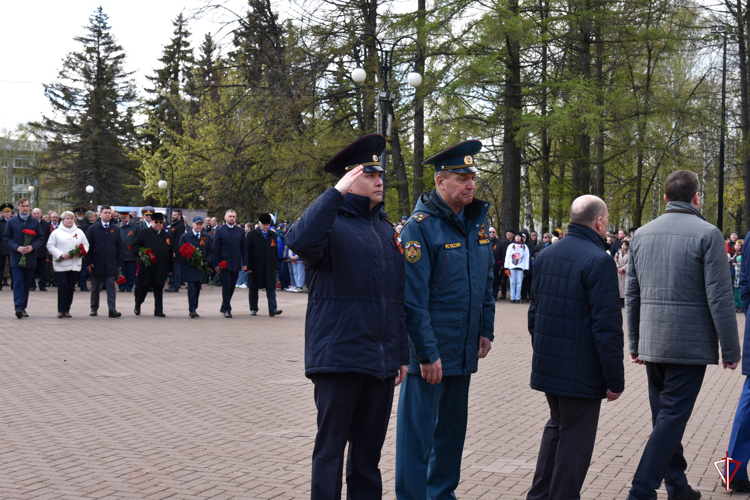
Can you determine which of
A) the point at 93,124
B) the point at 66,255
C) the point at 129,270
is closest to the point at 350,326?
the point at 66,255

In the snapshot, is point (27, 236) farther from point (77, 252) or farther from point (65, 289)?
point (65, 289)

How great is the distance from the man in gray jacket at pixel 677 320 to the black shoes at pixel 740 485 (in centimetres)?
39

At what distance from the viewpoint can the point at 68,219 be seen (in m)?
14.8

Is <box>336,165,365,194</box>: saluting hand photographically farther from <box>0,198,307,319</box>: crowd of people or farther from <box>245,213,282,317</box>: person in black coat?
<box>245,213,282,317</box>: person in black coat

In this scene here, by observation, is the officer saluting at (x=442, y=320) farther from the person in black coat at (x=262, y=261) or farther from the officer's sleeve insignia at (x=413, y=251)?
the person in black coat at (x=262, y=261)

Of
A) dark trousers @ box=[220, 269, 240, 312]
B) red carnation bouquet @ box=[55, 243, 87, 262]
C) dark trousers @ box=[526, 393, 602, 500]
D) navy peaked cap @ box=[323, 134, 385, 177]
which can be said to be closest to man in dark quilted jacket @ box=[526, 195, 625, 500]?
dark trousers @ box=[526, 393, 602, 500]

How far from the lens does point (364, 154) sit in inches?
154

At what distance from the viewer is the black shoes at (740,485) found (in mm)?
4953

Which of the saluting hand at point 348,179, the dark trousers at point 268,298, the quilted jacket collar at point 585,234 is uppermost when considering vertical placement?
the saluting hand at point 348,179

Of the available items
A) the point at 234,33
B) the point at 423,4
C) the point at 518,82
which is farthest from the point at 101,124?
the point at 518,82

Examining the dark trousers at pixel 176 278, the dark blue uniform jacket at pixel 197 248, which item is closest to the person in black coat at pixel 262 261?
the dark blue uniform jacket at pixel 197 248

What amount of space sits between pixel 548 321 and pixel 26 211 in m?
13.3

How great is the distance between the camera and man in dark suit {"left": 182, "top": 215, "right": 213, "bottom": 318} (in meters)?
15.6

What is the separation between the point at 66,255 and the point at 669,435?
40.8 ft
